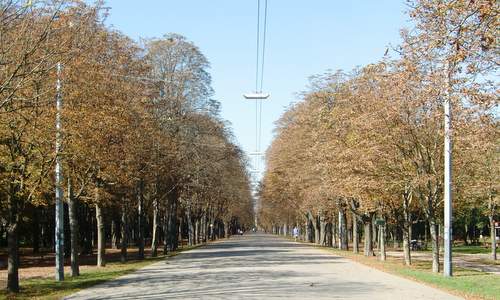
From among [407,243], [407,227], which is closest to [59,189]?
[407,243]

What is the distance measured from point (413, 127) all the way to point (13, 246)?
17.0 meters

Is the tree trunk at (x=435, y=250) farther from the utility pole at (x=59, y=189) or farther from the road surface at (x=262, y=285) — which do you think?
the utility pole at (x=59, y=189)

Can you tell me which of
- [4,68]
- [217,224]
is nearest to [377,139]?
[4,68]

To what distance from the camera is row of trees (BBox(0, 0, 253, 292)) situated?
48.5 feet

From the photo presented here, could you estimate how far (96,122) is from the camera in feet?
76.7

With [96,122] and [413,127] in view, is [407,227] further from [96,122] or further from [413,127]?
[96,122]

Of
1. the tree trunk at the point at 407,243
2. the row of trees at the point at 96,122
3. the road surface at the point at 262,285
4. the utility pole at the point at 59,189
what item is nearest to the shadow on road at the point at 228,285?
the road surface at the point at 262,285

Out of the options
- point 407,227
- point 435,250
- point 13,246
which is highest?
point 13,246

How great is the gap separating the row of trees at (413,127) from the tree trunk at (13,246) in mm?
11497

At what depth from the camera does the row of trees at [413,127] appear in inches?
524

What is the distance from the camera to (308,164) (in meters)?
47.1

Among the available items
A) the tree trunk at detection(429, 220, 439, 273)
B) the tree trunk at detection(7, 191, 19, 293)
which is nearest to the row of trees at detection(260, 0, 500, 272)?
the tree trunk at detection(429, 220, 439, 273)

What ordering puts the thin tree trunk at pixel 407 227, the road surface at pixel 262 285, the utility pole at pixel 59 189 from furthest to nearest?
the thin tree trunk at pixel 407 227 < the utility pole at pixel 59 189 < the road surface at pixel 262 285

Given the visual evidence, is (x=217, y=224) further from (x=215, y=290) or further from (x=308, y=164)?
(x=215, y=290)
